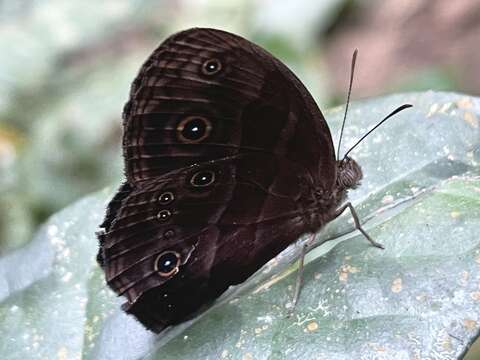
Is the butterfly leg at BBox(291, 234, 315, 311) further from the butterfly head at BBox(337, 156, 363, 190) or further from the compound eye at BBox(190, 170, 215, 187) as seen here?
the compound eye at BBox(190, 170, 215, 187)

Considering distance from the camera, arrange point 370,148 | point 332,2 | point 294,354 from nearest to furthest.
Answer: point 294,354 → point 370,148 → point 332,2

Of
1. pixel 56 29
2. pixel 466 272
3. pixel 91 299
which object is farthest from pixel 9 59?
pixel 466 272

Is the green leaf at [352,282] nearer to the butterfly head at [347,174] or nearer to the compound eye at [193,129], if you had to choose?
the butterfly head at [347,174]

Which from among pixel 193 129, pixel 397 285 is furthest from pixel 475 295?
pixel 193 129

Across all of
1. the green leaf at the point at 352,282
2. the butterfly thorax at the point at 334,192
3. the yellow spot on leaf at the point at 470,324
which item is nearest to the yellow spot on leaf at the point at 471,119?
the green leaf at the point at 352,282

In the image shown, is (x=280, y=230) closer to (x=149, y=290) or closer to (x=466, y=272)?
(x=149, y=290)

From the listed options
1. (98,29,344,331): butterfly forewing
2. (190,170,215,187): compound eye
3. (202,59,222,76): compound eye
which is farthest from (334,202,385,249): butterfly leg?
(202,59,222,76): compound eye
